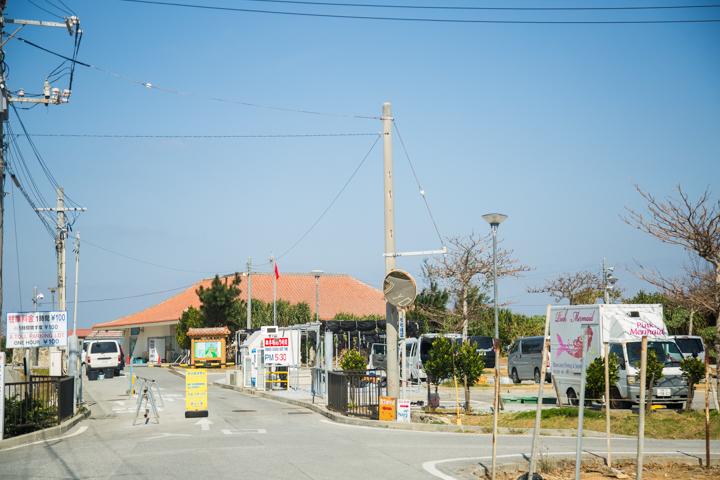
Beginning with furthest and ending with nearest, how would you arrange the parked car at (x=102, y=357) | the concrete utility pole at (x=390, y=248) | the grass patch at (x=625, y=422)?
the parked car at (x=102, y=357) → the concrete utility pole at (x=390, y=248) → the grass patch at (x=625, y=422)

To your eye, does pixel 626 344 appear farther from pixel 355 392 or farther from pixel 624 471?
pixel 624 471

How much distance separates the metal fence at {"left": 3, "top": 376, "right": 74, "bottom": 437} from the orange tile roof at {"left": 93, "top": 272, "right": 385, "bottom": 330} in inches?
1904

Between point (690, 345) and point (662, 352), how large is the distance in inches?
129

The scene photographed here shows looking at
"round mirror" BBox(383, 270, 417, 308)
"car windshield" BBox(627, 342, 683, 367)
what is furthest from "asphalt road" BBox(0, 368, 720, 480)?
"car windshield" BBox(627, 342, 683, 367)

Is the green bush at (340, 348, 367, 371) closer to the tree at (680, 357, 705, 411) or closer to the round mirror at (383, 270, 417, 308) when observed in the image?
the round mirror at (383, 270, 417, 308)

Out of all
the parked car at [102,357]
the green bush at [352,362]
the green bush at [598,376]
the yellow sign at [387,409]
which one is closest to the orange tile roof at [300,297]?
the parked car at [102,357]

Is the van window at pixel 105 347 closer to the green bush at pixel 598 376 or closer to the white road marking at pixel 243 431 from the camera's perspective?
the white road marking at pixel 243 431

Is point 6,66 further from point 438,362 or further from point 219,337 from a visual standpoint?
point 219,337

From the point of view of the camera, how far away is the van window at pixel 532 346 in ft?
114

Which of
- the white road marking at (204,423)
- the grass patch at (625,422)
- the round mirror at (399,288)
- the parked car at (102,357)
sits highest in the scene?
the round mirror at (399,288)

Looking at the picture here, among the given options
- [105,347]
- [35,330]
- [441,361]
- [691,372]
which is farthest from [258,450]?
[105,347]

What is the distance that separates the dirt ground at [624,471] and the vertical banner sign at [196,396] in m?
11.5

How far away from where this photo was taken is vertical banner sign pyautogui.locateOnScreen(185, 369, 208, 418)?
2172 cm

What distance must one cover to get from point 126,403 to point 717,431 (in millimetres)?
19869
